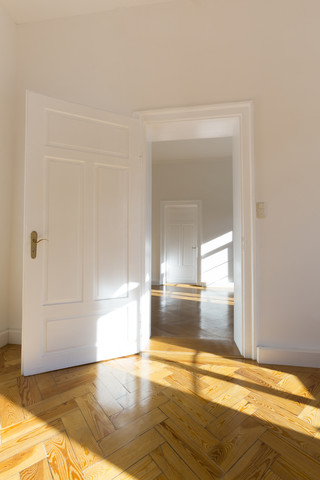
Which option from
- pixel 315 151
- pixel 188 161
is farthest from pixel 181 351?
pixel 188 161

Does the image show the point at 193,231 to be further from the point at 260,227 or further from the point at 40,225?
the point at 40,225

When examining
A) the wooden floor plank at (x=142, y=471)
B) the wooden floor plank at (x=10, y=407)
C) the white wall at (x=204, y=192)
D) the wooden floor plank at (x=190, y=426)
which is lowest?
the wooden floor plank at (x=190, y=426)

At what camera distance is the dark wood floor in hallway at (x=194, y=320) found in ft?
8.55

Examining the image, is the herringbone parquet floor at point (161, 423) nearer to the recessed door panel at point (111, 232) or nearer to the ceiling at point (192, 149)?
the recessed door panel at point (111, 232)

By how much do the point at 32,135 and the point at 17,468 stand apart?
6.64 ft

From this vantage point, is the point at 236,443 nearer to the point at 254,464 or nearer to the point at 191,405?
the point at 254,464

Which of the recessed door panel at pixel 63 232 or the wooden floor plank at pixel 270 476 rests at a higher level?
the recessed door panel at pixel 63 232

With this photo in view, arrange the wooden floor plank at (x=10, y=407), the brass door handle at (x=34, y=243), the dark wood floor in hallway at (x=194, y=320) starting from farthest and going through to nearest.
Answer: the dark wood floor in hallway at (x=194, y=320) < the brass door handle at (x=34, y=243) < the wooden floor plank at (x=10, y=407)

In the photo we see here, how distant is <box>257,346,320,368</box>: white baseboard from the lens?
6.97ft

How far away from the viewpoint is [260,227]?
2277 millimetres

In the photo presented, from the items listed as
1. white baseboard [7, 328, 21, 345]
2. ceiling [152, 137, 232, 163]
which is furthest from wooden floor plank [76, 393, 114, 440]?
ceiling [152, 137, 232, 163]

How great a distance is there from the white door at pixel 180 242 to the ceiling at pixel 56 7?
457 centimetres

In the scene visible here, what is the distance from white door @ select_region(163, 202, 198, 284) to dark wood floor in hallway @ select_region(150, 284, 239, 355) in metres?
1.09

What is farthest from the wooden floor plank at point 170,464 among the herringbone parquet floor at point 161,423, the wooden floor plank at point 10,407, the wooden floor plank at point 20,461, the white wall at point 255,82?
the white wall at point 255,82
